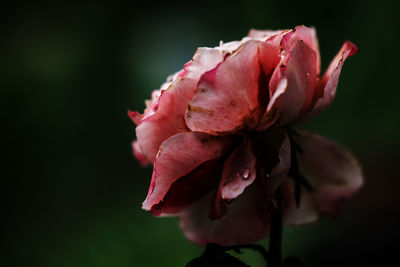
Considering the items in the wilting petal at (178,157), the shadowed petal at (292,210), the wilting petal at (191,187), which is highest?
the wilting petal at (178,157)

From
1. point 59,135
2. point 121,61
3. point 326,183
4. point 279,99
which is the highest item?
point 279,99

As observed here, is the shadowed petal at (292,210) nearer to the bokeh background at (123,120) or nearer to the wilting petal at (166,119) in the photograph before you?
the wilting petal at (166,119)

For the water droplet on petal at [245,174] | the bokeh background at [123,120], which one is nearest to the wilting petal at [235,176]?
the water droplet on petal at [245,174]

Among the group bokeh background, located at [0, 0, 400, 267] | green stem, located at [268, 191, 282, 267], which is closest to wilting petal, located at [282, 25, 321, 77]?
green stem, located at [268, 191, 282, 267]

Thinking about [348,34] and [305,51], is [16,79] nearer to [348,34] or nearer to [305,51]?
[348,34]

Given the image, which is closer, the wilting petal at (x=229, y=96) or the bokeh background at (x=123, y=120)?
the wilting petal at (x=229, y=96)

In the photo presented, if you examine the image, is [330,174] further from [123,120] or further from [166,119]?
[123,120]

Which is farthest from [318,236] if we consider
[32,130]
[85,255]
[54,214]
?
[32,130]
